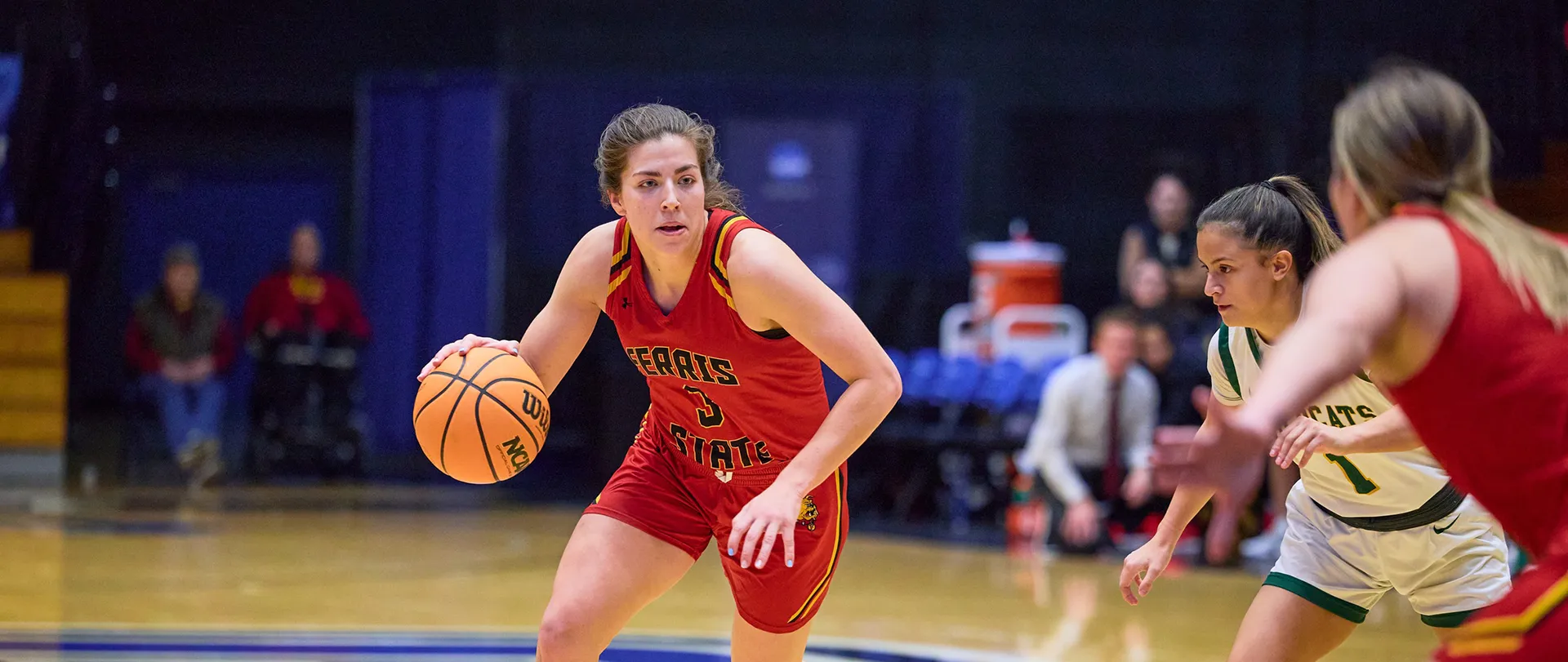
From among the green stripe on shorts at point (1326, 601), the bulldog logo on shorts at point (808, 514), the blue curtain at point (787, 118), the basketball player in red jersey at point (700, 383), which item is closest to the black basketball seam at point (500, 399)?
the basketball player in red jersey at point (700, 383)

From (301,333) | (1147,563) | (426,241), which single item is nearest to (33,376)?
(301,333)

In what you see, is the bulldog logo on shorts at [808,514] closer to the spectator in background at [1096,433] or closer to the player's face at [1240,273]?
the player's face at [1240,273]

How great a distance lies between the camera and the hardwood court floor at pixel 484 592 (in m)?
5.54

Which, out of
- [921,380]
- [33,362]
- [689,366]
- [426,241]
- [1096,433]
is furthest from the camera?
[426,241]

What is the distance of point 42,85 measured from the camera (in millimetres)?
10539

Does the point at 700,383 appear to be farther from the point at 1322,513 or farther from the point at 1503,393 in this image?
the point at 1503,393

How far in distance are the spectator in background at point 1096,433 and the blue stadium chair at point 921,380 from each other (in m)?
1.11

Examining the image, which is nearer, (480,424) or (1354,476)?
(1354,476)

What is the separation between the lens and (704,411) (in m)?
3.29

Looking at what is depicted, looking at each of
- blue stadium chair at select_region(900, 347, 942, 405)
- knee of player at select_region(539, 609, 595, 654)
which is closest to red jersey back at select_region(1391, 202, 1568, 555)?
knee of player at select_region(539, 609, 595, 654)

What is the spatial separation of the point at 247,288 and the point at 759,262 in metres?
13.7

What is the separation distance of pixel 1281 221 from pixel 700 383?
47.4 inches

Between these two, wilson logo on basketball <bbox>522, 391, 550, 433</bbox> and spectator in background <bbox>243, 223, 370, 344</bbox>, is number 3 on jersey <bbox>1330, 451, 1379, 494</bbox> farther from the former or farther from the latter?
spectator in background <bbox>243, 223, 370, 344</bbox>

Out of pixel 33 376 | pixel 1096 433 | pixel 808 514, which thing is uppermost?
pixel 808 514
